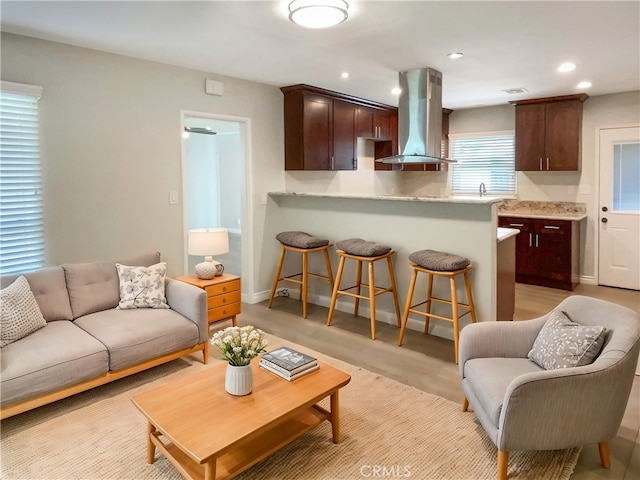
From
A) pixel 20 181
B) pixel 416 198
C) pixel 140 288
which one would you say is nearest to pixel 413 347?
pixel 416 198

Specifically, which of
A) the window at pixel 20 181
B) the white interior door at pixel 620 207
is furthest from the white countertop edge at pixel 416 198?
the white interior door at pixel 620 207

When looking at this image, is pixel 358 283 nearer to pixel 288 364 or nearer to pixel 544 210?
pixel 288 364

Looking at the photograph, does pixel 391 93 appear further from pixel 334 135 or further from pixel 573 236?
pixel 573 236

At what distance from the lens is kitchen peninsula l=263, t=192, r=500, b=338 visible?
11.7 ft

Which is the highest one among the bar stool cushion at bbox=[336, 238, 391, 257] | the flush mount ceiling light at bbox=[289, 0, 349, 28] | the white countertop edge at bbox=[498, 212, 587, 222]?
the flush mount ceiling light at bbox=[289, 0, 349, 28]

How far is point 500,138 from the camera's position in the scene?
639cm

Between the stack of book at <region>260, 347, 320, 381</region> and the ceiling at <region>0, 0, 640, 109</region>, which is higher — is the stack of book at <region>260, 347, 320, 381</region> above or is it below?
below

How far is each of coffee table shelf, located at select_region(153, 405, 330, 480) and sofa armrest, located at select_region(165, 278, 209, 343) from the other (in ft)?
3.74

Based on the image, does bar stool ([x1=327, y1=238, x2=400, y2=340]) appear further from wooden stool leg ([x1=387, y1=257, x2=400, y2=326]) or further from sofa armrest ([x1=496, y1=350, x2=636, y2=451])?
sofa armrest ([x1=496, y1=350, x2=636, y2=451])

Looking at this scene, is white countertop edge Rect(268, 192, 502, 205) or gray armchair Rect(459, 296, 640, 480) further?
white countertop edge Rect(268, 192, 502, 205)

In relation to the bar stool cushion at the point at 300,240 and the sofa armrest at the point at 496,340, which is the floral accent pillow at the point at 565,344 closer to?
the sofa armrest at the point at 496,340

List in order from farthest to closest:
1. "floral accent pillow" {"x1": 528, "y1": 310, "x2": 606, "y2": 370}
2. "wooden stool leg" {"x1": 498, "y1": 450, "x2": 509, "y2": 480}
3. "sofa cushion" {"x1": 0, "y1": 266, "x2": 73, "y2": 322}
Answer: "sofa cushion" {"x1": 0, "y1": 266, "x2": 73, "y2": 322} → "floral accent pillow" {"x1": 528, "y1": 310, "x2": 606, "y2": 370} → "wooden stool leg" {"x1": 498, "y1": 450, "x2": 509, "y2": 480}

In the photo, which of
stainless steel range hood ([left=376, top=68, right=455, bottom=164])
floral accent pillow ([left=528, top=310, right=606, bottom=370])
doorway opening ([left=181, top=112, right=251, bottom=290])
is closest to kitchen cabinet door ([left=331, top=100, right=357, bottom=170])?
stainless steel range hood ([left=376, top=68, right=455, bottom=164])

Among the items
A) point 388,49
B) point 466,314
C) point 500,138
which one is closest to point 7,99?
point 388,49
